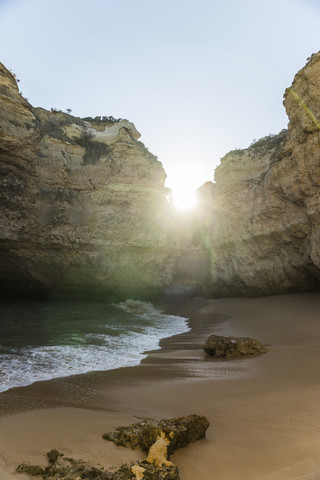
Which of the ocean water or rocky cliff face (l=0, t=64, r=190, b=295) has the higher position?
rocky cliff face (l=0, t=64, r=190, b=295)

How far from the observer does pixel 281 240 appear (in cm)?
1430

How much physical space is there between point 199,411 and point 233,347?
9.58 feet

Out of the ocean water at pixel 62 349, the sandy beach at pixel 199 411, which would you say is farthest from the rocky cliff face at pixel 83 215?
the sandy beach at pixel 199 411

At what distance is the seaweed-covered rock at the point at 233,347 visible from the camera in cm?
543

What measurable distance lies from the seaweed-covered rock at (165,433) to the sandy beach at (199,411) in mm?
60

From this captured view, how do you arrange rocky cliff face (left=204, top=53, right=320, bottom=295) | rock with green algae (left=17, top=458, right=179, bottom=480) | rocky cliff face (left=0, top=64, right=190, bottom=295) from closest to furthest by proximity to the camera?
rock with green algae (left=17, top=458, right=179, bottom=480), rocky cliff face (left=204, top=53, right=320, bottom=295), rocky cliff face (left=0, top=64, right=190, bottom=295)

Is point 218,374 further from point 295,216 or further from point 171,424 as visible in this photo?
point 295,216

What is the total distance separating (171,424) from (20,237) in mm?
17373

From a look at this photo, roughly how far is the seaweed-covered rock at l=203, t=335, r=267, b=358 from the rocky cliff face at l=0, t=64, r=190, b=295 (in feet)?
47.1

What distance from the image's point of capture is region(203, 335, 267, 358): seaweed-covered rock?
17.8ft

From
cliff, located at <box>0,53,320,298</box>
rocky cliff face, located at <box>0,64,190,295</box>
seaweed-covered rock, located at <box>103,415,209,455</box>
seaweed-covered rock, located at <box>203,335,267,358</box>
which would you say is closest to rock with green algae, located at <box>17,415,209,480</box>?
seaweed-covered rock, located at <box>103,415,209,455</box>

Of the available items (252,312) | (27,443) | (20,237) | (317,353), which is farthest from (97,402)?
(20,237)

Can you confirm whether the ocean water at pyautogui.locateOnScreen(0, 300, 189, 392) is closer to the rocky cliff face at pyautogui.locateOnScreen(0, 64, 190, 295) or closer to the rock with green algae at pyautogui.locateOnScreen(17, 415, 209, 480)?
the rock with green algae at pyautogui.locateOnScreen(17, 415, 209, 480)

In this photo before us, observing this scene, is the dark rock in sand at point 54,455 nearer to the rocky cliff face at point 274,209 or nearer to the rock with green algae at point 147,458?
the rock with green algae at point 147,458
